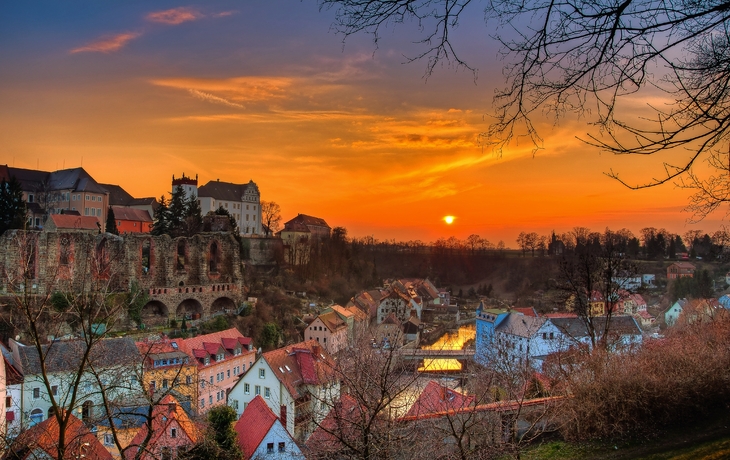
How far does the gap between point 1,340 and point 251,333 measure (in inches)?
416

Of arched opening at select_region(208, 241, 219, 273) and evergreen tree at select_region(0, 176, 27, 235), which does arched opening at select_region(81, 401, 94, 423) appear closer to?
arched opening at select_region(208, 241, 219, 273)

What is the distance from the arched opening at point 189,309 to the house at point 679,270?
43798 mm

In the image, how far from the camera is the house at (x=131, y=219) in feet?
127

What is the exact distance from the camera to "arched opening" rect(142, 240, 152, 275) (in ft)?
90.5

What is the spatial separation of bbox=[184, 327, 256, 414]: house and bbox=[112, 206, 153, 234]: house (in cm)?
2101

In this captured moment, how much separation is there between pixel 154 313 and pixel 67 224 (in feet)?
26.4

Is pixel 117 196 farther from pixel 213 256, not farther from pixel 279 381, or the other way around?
pixel 279 381

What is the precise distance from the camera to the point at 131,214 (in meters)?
39.9

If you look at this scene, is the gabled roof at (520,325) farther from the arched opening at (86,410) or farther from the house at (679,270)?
the house at (679,270)

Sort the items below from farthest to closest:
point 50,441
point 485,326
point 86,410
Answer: point 485,326 → point 86,410 → point 50,441

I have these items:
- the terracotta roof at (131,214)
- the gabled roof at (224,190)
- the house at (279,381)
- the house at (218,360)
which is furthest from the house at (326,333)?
the gabled roof at (224,190)

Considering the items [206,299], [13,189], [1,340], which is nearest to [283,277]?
[206,299]

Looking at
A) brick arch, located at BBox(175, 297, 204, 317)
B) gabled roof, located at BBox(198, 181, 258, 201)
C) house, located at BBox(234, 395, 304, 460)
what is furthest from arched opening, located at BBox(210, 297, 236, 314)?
gabled roof, located at BBox(198, 181, 258, 201)

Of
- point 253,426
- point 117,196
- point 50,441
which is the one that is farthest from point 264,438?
point 117,196
